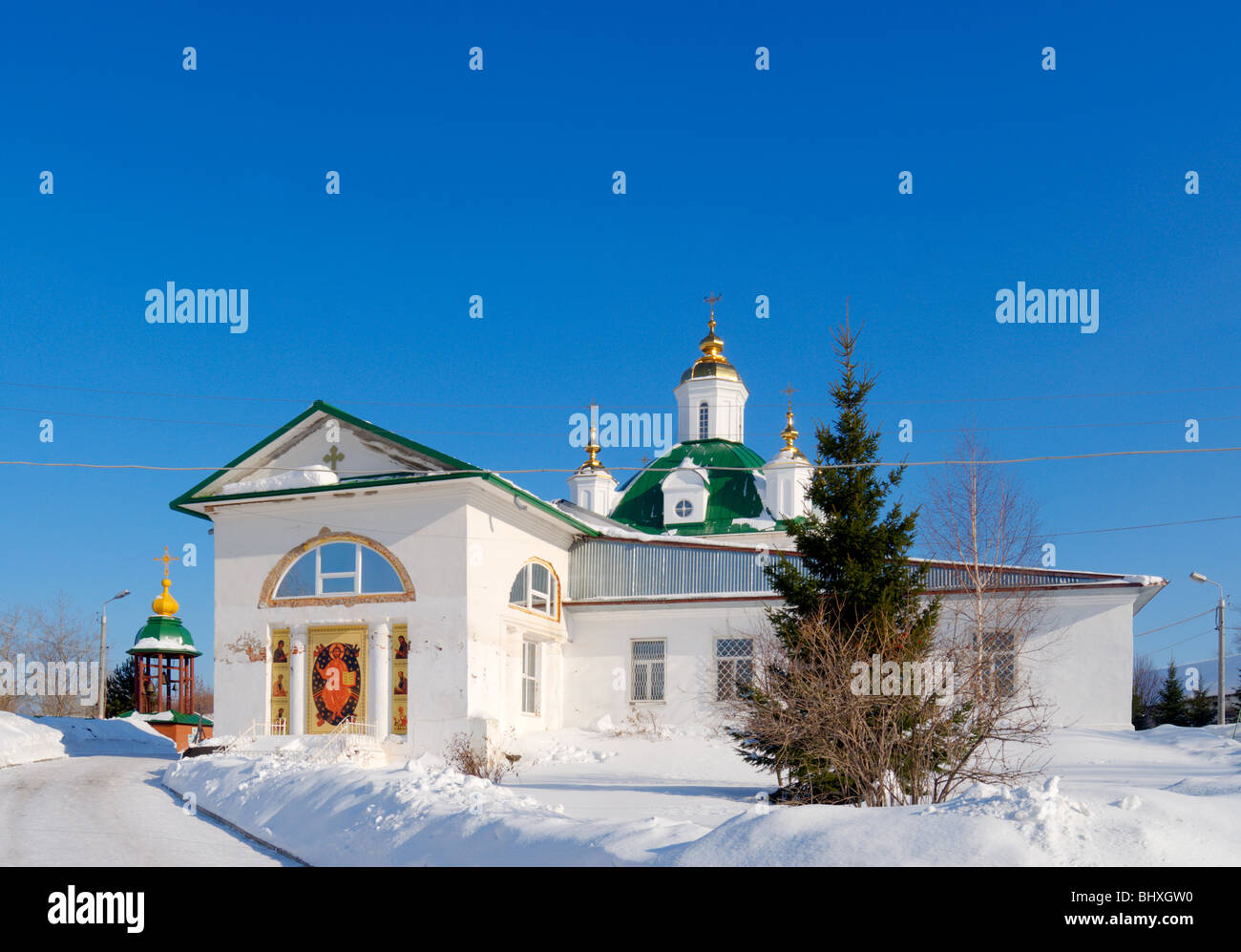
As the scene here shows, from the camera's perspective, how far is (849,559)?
14.9 m

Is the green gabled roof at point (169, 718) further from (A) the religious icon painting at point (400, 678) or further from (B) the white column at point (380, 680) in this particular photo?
(A) the religious icon painting at point (400, 678)

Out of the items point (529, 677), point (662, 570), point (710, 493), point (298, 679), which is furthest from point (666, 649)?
point (710, 493)

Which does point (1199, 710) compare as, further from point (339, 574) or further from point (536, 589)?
point (339, 574)

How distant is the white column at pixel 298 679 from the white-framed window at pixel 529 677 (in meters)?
4.61

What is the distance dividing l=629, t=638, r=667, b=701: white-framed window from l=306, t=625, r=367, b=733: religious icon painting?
21.4ft

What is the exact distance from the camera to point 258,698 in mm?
22312

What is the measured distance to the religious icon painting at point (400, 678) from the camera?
21328 millimetres

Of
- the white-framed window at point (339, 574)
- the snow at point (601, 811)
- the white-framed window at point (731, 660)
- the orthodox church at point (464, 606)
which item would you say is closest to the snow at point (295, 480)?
the orthodox church at point (464, 606)

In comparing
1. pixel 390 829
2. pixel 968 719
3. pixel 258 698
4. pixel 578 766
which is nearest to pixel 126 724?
pixel 258 698

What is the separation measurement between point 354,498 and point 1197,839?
1794 centimetres

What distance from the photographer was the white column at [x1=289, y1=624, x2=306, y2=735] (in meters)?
21.9

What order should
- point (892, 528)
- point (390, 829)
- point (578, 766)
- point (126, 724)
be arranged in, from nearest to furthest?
point (390, 829)
point (892, 528)
point (578, 766)
point (126, 724)

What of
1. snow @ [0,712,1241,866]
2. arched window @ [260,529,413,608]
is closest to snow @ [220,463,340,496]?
arched window @ [260,529,413,608]
